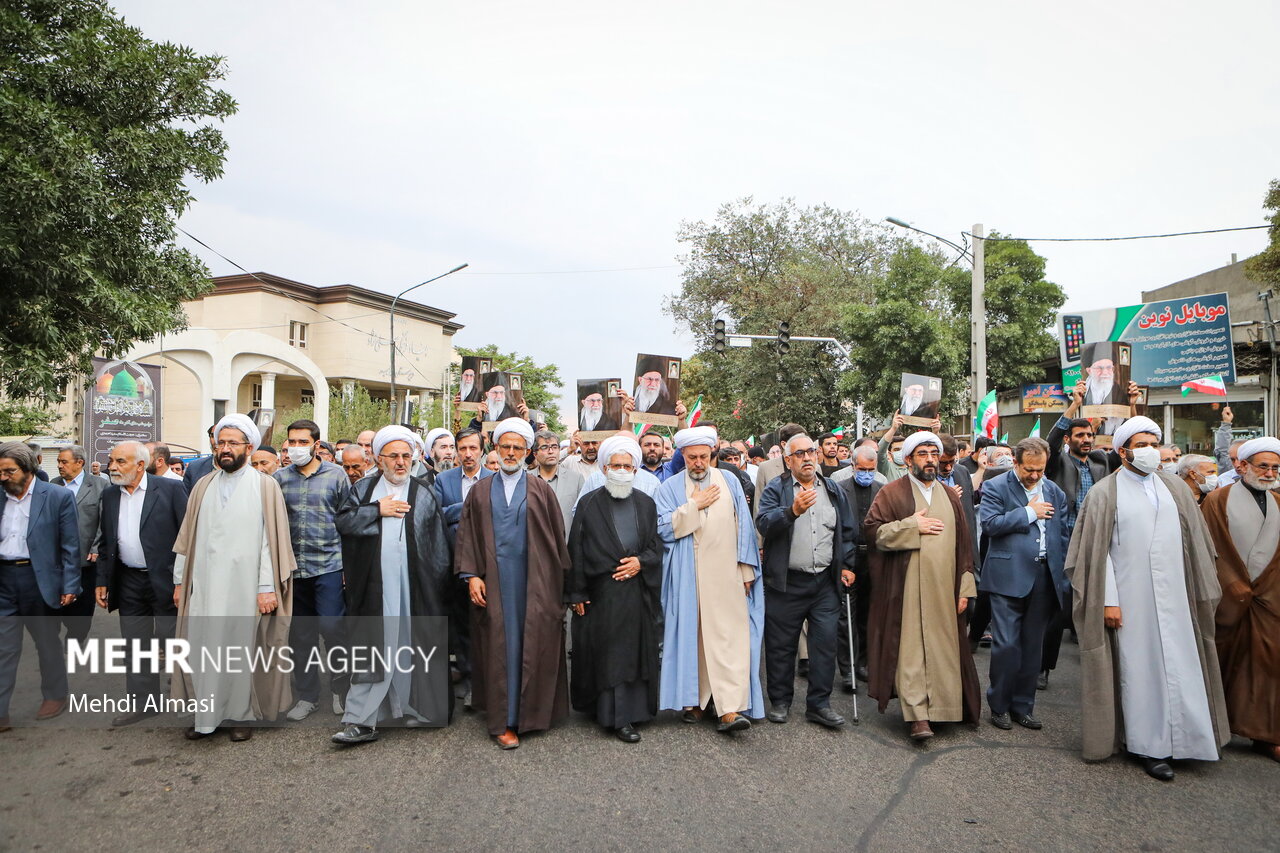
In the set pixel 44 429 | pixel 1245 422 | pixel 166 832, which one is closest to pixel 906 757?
pixel 166 832

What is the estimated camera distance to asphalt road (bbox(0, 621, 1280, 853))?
387 centimetres

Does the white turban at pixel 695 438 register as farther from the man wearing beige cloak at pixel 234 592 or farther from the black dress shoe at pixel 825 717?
the man wearing beige cloak at pixel 234 592

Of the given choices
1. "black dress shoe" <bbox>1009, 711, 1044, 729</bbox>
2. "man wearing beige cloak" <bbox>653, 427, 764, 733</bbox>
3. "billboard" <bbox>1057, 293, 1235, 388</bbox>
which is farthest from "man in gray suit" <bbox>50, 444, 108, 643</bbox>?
"billboard" <bbox>1057, 293, 1235, 388</bbox>

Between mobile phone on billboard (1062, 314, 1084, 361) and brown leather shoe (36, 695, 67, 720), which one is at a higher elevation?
mobile phone on billboard (1062, 314, 1084, 361)

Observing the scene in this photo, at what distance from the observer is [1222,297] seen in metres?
13.9

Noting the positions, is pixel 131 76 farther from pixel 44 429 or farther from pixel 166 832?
pixel 44 429

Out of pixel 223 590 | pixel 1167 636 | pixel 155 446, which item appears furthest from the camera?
pixel 155 446

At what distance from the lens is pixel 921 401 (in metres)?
9.95

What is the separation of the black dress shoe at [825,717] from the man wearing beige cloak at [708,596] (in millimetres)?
369

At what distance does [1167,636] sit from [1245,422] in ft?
60.1

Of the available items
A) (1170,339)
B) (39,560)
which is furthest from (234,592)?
(1170,339)

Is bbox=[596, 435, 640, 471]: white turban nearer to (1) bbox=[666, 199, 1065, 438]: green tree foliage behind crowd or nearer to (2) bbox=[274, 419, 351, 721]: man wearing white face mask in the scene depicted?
(2) bbox=[274, 419, 351, 721]: man wearing white face mask

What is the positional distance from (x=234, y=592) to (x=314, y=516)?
0.77 meters

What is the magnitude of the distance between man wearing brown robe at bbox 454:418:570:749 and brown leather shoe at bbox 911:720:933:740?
2.20 m
